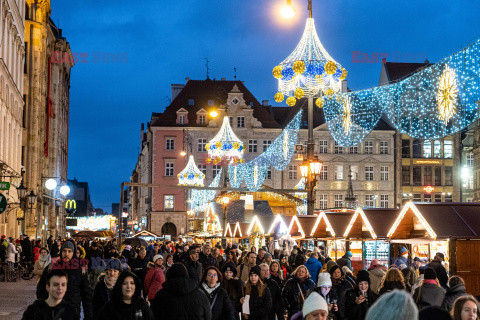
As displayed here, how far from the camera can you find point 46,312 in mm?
6449

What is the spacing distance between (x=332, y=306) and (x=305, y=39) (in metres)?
13.4

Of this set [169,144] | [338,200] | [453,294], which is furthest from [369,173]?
[453,294]

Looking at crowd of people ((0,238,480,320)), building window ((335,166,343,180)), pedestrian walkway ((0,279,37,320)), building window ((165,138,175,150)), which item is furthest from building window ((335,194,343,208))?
crowd of people ((0,238,480,320))

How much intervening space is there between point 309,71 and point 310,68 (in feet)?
0.33

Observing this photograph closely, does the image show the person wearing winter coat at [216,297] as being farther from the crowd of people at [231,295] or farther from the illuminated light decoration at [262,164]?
the illuminated light decoration at [262,164]

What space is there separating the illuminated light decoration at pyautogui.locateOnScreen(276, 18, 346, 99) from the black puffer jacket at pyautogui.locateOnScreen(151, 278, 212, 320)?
550 inches

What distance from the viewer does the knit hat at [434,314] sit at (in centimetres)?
425

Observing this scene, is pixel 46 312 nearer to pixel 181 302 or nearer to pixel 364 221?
pixel 181 302

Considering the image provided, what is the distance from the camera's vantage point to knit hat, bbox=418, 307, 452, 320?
167 inches

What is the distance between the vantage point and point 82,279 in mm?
9766

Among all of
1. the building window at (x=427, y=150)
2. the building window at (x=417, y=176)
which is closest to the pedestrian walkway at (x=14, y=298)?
the building window at (x=417, y=176)

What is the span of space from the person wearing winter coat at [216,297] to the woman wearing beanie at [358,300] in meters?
1.55

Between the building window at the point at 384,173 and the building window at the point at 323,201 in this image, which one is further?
the building window at the point at 384,173

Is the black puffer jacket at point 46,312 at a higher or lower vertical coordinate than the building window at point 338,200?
lower
